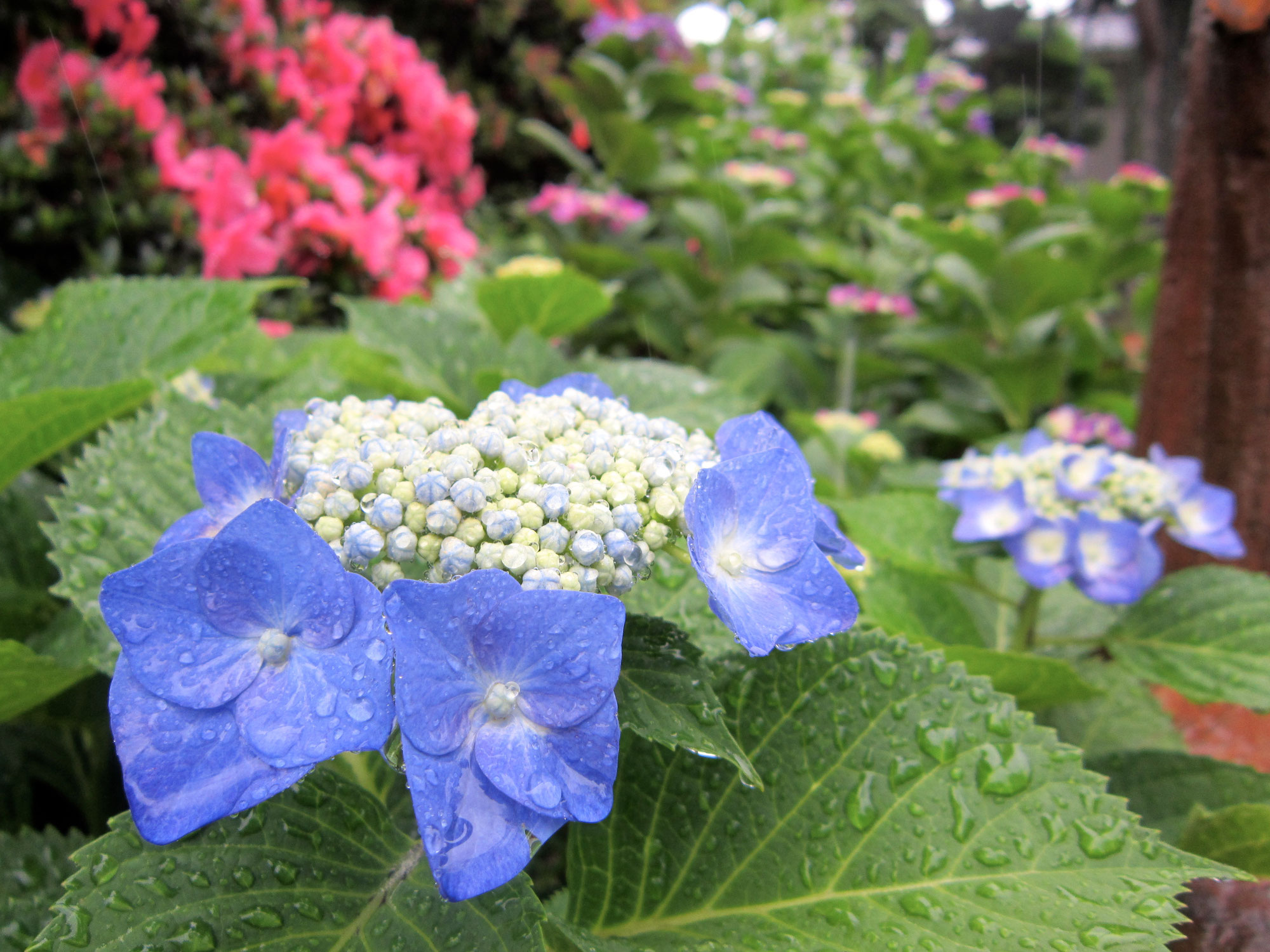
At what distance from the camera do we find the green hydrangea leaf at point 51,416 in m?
0.90

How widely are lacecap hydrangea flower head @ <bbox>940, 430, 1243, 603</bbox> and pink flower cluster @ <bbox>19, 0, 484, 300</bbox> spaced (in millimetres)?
1450

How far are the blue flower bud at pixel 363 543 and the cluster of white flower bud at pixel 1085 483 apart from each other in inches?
36.0

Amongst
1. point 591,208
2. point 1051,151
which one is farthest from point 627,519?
point 1051,151

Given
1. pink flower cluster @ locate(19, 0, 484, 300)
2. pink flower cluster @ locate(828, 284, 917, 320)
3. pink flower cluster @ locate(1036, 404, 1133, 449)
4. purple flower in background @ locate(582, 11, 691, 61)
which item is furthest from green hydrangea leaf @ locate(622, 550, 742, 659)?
purple flower in background @ locate(582, 11, 691, 61)

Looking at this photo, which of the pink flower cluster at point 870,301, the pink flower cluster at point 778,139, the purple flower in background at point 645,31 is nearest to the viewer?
the pink flower cluster at point 870,301

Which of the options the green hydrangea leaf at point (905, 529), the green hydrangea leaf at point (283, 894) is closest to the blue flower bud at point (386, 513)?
the green hydrangea leaf at point (283, 894)

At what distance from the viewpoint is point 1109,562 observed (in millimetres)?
1111

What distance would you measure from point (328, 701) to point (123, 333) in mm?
927

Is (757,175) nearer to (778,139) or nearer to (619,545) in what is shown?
(778,139)

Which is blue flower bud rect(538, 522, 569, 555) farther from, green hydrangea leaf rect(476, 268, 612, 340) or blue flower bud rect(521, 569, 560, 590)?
green hydrangea leaf rect(476, 268, 612, 340)

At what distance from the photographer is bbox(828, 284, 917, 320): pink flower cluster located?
254cm

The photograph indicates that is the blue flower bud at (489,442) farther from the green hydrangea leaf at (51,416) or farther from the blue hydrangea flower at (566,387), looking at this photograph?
the green hydrangea leaf at (51,416)

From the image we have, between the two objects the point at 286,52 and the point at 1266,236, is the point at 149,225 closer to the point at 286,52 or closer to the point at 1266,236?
the point at 286,52

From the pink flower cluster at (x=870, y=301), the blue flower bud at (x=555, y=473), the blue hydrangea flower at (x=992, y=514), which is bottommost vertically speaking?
the pink flower cluster at (x=870, y=301)
